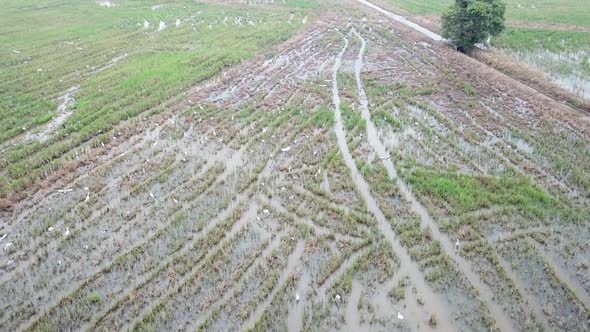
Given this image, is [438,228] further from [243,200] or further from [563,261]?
[243,200]

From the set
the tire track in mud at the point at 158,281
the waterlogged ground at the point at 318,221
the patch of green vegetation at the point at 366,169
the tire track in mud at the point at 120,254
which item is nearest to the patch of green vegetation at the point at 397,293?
the waterlogged ground at the point at 318,221

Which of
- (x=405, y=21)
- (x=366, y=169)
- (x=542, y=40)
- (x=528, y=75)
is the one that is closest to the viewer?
(x=366, y=169)

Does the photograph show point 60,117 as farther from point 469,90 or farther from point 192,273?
point 469,90

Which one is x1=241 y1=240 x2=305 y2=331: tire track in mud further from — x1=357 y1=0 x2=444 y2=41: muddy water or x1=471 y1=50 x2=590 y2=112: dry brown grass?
x1=357 y1=0 x2=444 y2=41: muddy water

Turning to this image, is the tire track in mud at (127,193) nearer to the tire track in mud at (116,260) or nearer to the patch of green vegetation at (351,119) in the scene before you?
the tire track in mud at (116,260)

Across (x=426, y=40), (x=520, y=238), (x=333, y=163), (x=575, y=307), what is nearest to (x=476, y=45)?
(x=426, y=40)

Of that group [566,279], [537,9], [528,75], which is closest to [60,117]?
[566,279]

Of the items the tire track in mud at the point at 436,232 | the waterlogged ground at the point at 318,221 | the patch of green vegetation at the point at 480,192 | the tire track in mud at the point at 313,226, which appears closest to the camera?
the tire track in mud at the point at 436,232
